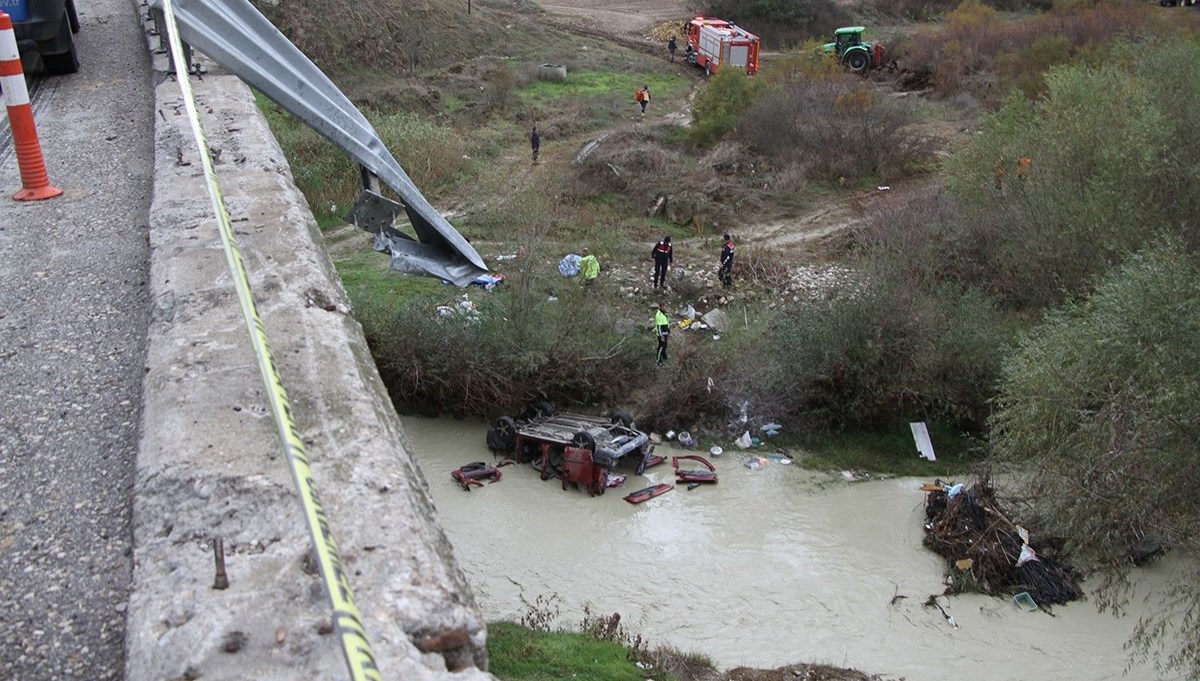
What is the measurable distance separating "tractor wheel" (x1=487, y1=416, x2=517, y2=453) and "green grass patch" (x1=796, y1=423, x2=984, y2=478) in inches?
190

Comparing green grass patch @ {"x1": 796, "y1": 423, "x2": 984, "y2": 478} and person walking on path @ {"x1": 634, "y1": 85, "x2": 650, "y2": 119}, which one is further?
person walking on path @ {"x1": 634, "y1": 85, "x2": 650, "y2": 119}

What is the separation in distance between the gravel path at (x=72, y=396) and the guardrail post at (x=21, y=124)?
0.17 m

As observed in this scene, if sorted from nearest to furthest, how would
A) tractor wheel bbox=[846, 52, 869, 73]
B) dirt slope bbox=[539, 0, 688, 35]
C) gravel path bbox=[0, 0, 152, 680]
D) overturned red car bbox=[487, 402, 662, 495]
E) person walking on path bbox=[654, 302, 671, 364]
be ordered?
1. gravel path bbox=[0, 0, 152, 680]
2. overturned red car bbox=[487, 402, 662, 495]
3. person walking on path bbox=[654, 302, 671, 364]
4. tractor wheel bbox=[846, 52, 869, 73]
5. dirt slope bbox=[539, 0, 688, 35]

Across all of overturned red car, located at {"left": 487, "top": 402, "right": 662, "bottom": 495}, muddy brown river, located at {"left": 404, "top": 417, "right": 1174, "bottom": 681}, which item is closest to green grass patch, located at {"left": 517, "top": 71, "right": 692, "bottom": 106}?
overturned red car, located at {"left": 487, "top": 402, "right": 662, "bottom": 495}

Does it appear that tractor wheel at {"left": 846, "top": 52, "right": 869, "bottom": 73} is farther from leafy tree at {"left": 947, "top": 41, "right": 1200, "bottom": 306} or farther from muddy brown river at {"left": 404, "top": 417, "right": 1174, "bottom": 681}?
muddy brown river at {"left": 404, "top": 417, "right": 1174, "bottom": 681}

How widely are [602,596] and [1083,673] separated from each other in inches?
235

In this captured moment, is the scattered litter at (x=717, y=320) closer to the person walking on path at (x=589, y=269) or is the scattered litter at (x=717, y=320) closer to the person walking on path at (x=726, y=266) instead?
the person walking on path at (x=726, y=266)

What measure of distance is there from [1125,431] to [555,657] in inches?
262

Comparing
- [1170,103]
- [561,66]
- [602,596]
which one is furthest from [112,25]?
[561,66]

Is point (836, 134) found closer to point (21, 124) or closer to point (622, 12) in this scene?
point (622, 12)

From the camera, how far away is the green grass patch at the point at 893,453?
1741 centimetres

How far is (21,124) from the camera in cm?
759

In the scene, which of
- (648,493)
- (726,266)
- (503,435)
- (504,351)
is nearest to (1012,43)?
(726,266)

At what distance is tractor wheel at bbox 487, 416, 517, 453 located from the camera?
17141 millimetres
